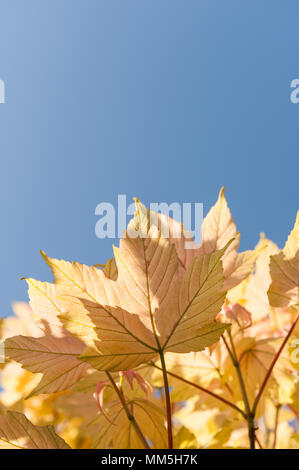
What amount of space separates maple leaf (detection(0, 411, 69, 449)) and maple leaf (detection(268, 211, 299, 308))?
0.28m

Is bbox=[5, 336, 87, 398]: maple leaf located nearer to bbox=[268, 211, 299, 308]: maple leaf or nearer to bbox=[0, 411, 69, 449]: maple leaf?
bbox=[0, 411, 69, 449]: maple leaf

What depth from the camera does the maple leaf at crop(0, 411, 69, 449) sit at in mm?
408

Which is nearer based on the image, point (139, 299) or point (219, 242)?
point (139, 299)

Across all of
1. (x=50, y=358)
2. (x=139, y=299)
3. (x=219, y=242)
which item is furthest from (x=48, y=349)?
(x=219, y=242)

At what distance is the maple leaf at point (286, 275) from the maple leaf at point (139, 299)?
0.13 metres

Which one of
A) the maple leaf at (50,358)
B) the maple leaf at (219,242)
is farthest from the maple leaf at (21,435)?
the maple leaf at (219,242)

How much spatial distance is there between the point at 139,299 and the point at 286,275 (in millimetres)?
176

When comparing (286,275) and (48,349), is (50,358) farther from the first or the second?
(286,275)

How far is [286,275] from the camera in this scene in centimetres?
48

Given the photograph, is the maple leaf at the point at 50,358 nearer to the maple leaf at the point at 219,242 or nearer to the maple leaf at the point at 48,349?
the maple leaf at the point at 48,349

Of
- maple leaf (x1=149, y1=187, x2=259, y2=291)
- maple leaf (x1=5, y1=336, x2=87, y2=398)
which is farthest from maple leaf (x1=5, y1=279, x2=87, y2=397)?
maple leaf (x1=149, y1=187, x2=259, y2=291)

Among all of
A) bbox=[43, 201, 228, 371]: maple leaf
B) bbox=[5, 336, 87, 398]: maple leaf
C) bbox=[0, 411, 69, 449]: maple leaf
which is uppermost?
bbox=[43, 201, 228, 371]: maple leaf
